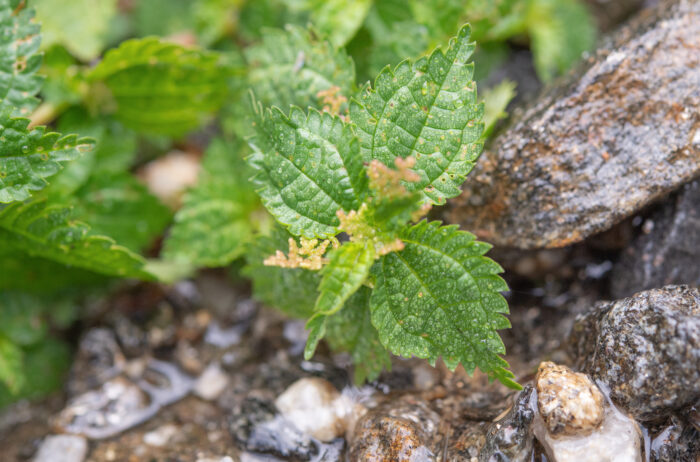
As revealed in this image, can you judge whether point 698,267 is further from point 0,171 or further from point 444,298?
point 0,171

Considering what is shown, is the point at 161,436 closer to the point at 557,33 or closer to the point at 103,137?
the point at 103,137

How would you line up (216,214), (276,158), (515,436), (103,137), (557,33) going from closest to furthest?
1. (515,436)
2. (276,158)
3. (216,214)
4. (103,137)
5. (557,33)

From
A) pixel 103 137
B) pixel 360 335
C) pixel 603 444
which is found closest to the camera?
pixel 603 444

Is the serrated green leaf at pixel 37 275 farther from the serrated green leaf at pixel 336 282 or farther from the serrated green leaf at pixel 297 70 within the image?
the serrated green leaf at pixel 336 282

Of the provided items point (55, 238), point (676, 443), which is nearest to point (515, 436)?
point (676, 443)

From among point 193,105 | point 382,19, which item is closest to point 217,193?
point 193,105

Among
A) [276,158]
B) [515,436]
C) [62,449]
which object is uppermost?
[276,158]
